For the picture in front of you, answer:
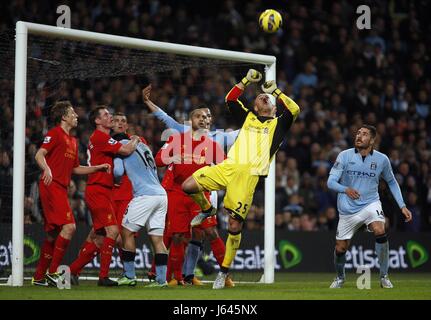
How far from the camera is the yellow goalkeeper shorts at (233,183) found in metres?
10.7

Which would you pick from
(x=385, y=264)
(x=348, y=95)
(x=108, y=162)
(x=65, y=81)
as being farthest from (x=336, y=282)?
(x=348, y=95)

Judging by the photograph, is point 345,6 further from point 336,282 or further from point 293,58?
point 336,282

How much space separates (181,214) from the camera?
39.3 feet

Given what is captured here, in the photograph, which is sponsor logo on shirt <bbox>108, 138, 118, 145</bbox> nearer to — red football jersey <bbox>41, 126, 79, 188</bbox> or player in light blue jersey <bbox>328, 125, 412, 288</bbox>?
red football jersey <bbox>41, 126, 79, 188</bbox>

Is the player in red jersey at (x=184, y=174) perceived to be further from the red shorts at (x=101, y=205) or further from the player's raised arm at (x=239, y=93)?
the red shorts at (x=101, y=205)

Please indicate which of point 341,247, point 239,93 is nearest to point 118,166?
point 239,93

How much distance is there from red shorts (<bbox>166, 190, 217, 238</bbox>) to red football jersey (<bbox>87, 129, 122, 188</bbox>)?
0.94 metres

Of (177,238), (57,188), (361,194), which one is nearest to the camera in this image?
(57,188)

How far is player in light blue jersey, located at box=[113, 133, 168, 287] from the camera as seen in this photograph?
11.0 m

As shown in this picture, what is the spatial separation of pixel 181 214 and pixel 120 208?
2.62ft

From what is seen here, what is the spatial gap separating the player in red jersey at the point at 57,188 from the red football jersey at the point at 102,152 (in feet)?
0.66

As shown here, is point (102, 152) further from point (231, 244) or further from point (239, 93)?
point (231, 244)

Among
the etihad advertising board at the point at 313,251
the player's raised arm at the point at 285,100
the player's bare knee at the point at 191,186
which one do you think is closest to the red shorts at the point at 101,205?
the player's bare knee at the point at 191,186

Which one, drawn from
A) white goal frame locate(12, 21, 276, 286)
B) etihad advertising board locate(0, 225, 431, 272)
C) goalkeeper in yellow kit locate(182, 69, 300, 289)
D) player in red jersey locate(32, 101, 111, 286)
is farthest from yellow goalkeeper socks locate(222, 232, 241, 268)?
etihad advertising board locate(0, 225, 431, 272)
